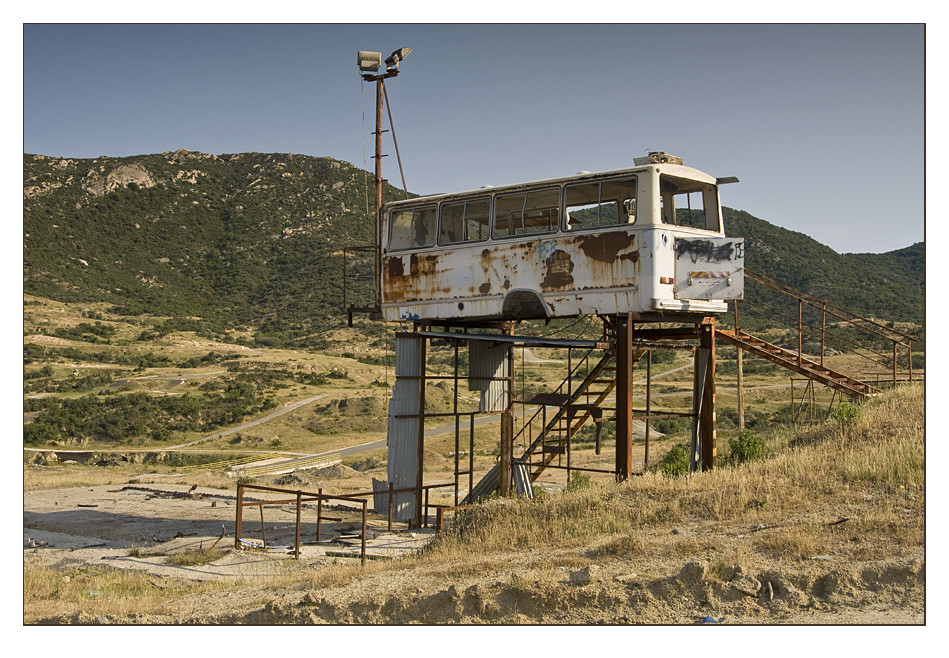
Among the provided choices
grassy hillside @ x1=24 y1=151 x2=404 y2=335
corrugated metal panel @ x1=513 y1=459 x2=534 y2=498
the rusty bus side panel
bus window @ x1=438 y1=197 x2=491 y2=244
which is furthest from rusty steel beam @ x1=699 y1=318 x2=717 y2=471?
grassy hillside @ x1=24 y1=151 x2=404 y2=335

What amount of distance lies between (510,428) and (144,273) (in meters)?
94.7

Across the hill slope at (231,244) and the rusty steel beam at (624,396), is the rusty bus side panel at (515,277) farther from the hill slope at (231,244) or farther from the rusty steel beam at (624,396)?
the hill slope at (231,244)

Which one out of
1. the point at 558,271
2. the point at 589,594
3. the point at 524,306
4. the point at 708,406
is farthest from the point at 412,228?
the point at 589,594

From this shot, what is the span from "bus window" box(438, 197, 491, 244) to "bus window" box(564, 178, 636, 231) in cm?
223

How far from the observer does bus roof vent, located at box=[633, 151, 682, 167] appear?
1791cm

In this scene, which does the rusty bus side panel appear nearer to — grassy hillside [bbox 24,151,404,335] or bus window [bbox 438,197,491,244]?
bus window [bbox 438,197,491,244]

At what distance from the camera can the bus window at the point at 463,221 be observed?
20438 mm

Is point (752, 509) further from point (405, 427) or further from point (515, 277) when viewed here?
point (405, 427)

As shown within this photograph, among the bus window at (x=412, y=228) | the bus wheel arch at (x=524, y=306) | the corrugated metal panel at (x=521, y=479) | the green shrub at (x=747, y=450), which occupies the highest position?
the bus window at (x=412, y=228)

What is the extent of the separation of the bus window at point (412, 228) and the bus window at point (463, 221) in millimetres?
337

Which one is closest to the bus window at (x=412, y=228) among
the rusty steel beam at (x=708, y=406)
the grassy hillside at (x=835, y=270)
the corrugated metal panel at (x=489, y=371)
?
the corrugated metal panel at (x=489, y=371)

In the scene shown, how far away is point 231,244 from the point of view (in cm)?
11750

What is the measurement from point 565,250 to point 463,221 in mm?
3138

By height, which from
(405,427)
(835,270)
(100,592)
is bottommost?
(100,592)
